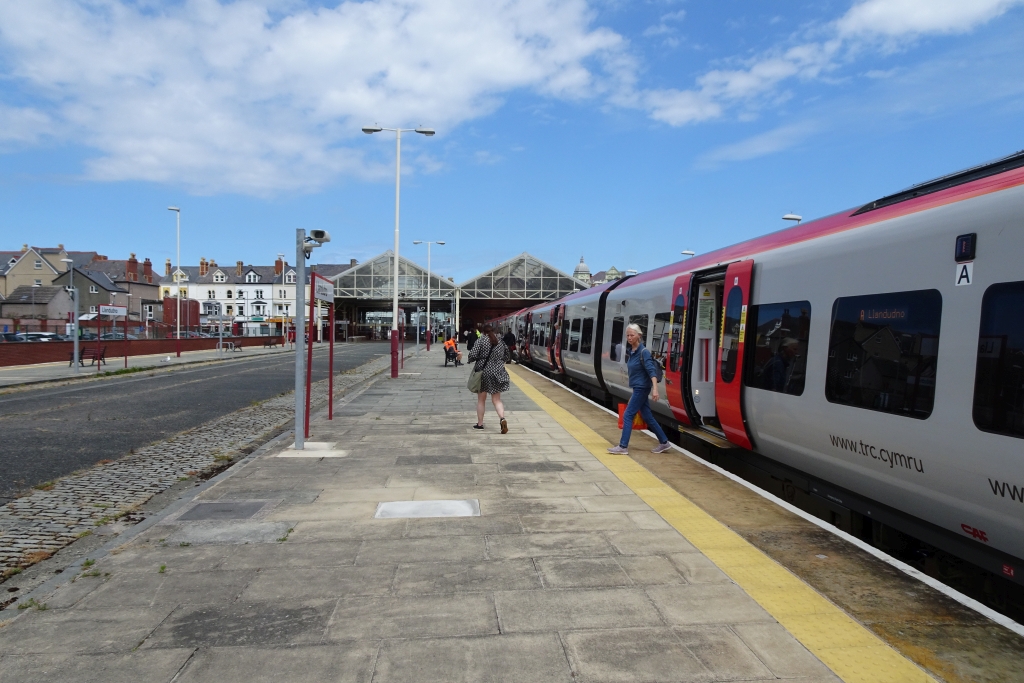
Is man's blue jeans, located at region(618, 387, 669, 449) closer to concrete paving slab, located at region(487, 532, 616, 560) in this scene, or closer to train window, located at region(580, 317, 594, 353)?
concrete paving slab, located at region(487, 532, 616, 560)

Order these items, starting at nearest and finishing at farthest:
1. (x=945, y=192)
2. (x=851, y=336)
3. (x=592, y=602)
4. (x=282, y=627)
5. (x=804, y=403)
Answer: (x=282, y=627) → (x=592, y=602) → (x=945, y=192) → (x=851, y=336) → (x=804, y=403)

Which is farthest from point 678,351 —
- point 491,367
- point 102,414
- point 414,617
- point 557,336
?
point 557,336

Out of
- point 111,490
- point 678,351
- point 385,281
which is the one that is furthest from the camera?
point 385,281

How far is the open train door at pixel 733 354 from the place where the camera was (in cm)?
764

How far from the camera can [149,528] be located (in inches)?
225

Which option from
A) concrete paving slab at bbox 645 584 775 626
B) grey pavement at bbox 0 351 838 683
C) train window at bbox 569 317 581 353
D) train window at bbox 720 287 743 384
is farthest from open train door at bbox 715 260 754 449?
train window at bbox 569 317 581 353

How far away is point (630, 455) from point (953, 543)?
4.67 m

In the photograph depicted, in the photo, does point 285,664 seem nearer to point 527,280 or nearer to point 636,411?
point 636,411

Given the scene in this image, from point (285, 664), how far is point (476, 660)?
2.99ft

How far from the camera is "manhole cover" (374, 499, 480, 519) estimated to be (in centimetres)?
605

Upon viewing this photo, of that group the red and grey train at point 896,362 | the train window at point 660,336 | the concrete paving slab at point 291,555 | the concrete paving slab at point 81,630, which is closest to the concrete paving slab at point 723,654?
the red and grey train at point 896,362

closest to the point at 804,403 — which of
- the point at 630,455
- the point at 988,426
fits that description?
the point at 988,426

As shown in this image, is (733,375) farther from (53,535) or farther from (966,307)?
(53,535)

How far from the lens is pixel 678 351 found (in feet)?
31.9
